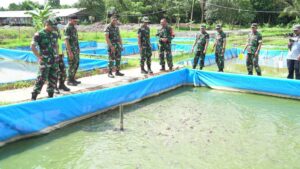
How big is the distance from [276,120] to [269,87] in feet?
5.80

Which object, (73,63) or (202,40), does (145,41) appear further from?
(73,63)

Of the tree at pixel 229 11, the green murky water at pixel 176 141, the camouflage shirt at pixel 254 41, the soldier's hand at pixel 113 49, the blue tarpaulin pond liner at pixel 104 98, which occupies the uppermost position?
the tree at pixel 229 11

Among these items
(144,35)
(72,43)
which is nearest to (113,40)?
(144,35)

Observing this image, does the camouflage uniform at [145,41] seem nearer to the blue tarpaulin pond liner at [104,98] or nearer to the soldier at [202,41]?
the blue tarpaulin pond liner at [104,98]

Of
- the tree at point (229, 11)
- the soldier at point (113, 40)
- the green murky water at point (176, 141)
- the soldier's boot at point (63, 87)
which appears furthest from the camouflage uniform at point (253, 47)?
the tree at point (229, 11)

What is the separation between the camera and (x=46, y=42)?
5293 mm

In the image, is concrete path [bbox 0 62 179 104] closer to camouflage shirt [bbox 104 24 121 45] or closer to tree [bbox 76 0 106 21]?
camouflage shirt [bbox 104 24 121 45]

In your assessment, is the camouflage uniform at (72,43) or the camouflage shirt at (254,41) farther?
the camouflage shirt at (254,41)

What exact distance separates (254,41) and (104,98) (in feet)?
13.5

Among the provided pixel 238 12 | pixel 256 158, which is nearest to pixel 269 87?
pixel 256 158

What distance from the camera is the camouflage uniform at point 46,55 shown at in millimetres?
5238

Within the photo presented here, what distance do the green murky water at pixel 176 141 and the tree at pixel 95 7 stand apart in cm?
4103

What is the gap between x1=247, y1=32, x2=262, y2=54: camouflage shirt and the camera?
8047 mm

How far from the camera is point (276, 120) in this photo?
228 inches
